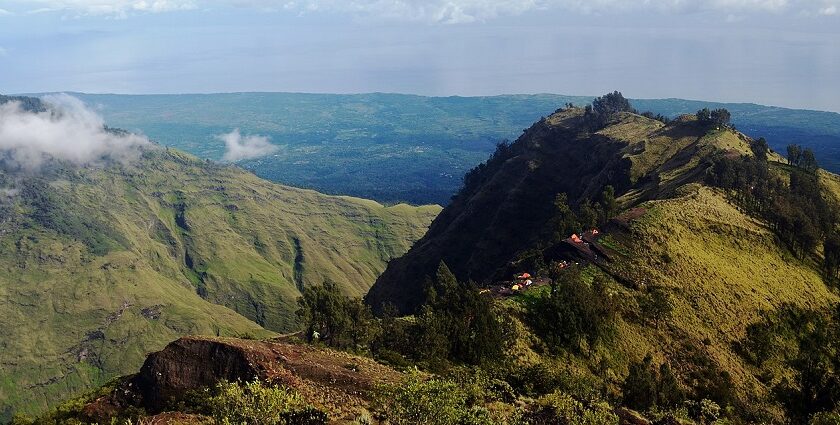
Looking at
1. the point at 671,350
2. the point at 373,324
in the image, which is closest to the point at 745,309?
the point at 671,350

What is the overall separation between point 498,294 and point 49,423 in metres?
76.1

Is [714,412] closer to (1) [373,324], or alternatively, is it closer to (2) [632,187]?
(1) [373,324]

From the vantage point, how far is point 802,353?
314ft

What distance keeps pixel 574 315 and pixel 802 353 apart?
1469 inches

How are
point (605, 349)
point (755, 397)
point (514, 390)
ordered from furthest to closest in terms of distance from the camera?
point (605, 349), point (755, 397), point (514, 390)

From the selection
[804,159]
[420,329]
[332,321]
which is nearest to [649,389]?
[420,329]

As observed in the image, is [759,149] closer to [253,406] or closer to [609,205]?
[609,205]

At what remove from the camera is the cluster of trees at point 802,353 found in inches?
3076

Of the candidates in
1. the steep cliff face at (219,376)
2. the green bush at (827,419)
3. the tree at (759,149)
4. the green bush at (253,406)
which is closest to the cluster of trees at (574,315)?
the steep cliff face at (219,376)

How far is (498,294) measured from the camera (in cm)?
11612

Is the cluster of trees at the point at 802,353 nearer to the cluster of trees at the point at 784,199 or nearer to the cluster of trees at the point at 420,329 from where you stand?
the cluster of trees at the point at 784,199

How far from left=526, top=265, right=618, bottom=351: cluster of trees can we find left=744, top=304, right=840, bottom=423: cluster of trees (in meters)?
25.0

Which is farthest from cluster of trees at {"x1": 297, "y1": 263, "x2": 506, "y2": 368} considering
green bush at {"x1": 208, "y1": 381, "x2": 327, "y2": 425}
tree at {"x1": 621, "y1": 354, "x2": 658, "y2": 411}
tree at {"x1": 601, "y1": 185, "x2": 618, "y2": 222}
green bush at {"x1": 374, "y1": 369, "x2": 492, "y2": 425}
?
tree at {"x1": 601, "y1": 185, "x2": 618, "y2": 222}

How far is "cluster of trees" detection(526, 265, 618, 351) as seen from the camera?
96.5 m
